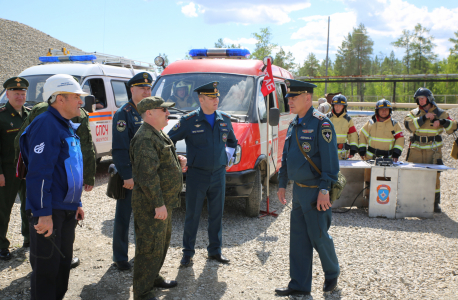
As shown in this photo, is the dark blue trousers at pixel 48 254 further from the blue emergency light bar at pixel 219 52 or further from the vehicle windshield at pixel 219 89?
the blue emergency light bar at pixel 219 52

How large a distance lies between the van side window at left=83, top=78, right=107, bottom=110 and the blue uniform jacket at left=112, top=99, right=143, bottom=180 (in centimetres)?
530

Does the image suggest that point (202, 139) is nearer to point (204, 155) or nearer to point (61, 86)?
point (204, 155)

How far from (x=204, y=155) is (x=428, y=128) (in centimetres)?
488

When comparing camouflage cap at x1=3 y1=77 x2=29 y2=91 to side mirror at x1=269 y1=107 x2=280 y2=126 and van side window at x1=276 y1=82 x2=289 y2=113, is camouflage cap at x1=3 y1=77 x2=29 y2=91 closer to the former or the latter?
side mirror at x1=269 y1=107 x2=280 y2=126

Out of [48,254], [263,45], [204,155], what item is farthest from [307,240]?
[263,45]

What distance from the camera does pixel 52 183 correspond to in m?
2.71

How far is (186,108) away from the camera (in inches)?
224

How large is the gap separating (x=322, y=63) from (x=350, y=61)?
719cm

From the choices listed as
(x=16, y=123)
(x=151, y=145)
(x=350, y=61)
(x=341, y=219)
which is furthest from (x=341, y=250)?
(x=350, y=61)

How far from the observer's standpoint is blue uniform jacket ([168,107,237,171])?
408cm

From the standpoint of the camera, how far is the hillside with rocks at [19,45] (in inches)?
1254

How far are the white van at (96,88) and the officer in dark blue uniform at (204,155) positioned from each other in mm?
4839

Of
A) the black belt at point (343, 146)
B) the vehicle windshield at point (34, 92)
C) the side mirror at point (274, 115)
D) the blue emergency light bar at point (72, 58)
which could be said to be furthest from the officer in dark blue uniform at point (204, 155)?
the blue emergency light bar at point (72, 58)

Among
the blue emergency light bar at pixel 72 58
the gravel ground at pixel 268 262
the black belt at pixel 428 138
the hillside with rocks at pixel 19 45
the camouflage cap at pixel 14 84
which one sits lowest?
the gravel ground at pixel 268 262
